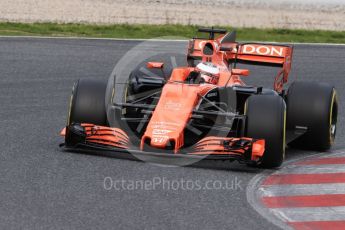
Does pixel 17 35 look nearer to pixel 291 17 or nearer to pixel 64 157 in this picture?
pixel 291 17

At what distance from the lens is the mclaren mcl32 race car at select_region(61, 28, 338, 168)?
30.1 feet

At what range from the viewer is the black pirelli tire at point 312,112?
10.4 meters

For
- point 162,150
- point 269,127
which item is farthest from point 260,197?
point 162,150

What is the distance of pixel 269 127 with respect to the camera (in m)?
9.23

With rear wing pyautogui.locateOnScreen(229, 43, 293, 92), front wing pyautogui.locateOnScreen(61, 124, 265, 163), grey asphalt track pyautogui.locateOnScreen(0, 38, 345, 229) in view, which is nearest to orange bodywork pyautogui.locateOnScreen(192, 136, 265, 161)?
front wing pyautogui.locateOnScreen(61, 124, 265, 163)

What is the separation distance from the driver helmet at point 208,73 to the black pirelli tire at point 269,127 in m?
1.25

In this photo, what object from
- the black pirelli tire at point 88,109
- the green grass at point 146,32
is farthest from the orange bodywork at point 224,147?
the green grass at point 146,32

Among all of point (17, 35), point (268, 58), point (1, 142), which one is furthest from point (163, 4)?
point (1, 142)

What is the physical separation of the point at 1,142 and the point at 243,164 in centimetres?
278

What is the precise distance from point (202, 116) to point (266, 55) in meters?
2.60

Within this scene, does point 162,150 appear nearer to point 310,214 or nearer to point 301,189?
point 301,189

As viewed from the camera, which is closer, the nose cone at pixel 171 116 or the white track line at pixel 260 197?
the white track line at pixel 260 197

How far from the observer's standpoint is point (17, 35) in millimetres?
20672

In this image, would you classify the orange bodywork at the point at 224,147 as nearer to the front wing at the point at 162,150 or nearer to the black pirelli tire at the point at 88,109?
the front wing at the point at 162,150
